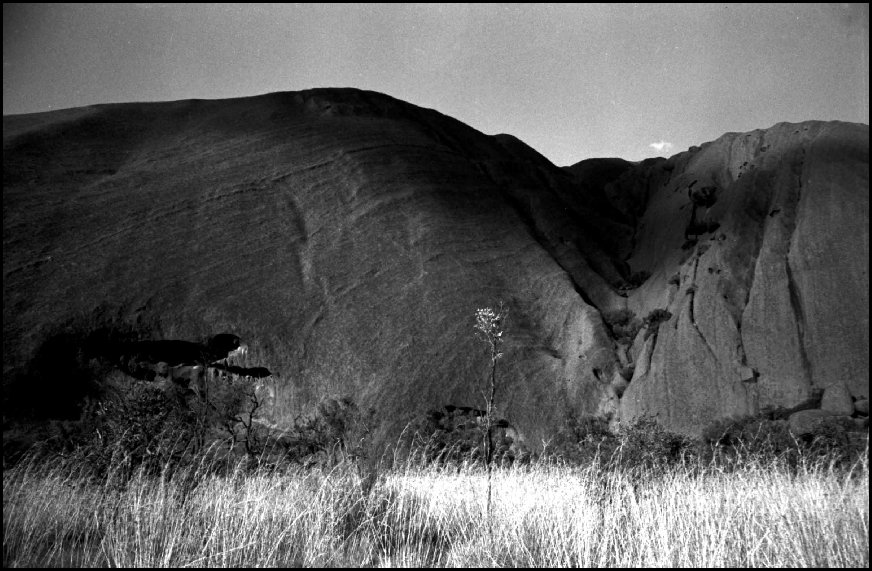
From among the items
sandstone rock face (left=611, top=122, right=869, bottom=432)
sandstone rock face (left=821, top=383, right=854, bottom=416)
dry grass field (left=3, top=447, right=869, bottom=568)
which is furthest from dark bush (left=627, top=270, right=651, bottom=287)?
dry grass field (left=3, top=447, right=869, bottom=568)

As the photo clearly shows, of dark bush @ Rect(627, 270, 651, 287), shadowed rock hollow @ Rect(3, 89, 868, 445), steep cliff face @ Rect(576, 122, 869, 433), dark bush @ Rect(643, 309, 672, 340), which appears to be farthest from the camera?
dark bush @ Rect(627, 270, 651, 287)

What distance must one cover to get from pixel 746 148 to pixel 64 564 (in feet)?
262

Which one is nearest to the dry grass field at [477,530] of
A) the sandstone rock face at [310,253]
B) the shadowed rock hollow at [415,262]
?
the sandstone rock face at [310,253]

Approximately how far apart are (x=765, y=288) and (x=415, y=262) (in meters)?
30.9

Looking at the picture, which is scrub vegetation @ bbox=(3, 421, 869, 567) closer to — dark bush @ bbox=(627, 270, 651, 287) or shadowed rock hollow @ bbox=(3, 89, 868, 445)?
shadowed rock hollow @ bbox=(3, 89, 868, 445)

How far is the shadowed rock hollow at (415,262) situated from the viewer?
43.9 meters

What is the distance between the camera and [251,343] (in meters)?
45.1

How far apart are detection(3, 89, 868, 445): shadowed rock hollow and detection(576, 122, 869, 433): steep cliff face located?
0.19 metres

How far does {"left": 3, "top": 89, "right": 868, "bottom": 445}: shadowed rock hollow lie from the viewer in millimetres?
43938

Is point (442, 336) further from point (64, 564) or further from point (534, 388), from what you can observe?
point (64, 564)

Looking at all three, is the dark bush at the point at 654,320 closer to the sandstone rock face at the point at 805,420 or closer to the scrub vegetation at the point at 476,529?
the sandstone rock face at the point at 805,420

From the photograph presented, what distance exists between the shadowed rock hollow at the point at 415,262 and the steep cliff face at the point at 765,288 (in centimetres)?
19

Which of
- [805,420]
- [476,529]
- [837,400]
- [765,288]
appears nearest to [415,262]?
[765,288]

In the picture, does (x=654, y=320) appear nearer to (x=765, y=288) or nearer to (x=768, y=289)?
(x=765, y=288)
